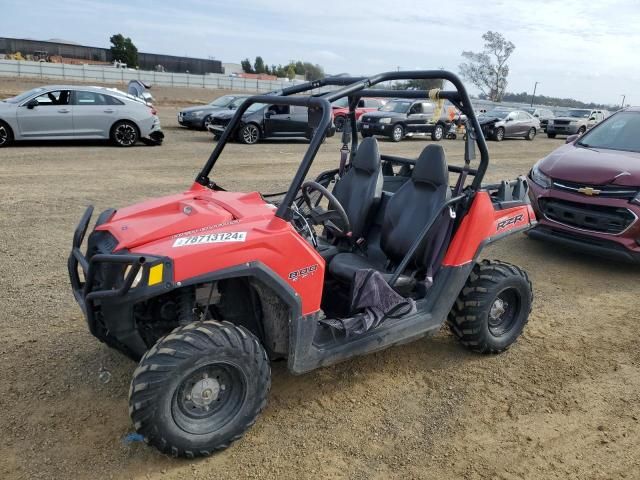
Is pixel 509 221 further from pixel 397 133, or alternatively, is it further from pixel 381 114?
pixel 381 114

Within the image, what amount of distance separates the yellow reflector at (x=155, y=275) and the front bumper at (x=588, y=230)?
180 inches

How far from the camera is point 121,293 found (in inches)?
99.7

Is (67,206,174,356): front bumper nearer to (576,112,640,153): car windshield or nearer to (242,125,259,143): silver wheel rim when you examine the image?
(576,112,640,153): car windshield

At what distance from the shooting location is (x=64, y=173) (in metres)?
9.52

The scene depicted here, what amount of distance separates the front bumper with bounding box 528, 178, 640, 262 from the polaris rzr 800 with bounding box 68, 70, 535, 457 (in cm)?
171

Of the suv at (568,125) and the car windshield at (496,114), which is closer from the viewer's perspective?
the car windshield at (496,114)

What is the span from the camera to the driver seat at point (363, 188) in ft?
13.4

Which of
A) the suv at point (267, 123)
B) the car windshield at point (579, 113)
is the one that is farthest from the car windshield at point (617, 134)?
the car windshield at point (579, 113)

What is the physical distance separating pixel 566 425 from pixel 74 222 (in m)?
5.69

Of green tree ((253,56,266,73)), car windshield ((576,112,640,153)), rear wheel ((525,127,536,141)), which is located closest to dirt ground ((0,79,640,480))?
car windshield ((576,112,640,153))

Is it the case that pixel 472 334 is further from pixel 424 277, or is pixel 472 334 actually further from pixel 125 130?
pixel 125 130

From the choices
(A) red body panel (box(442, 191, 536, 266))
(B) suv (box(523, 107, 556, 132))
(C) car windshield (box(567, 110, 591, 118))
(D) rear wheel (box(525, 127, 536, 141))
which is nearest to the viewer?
(A) red body panel (box(442, 191, 536, 266))

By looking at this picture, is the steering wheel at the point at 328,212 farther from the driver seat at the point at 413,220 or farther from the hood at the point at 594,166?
the hood at the point at 594,166

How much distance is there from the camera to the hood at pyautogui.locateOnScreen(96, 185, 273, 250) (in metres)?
2.88
